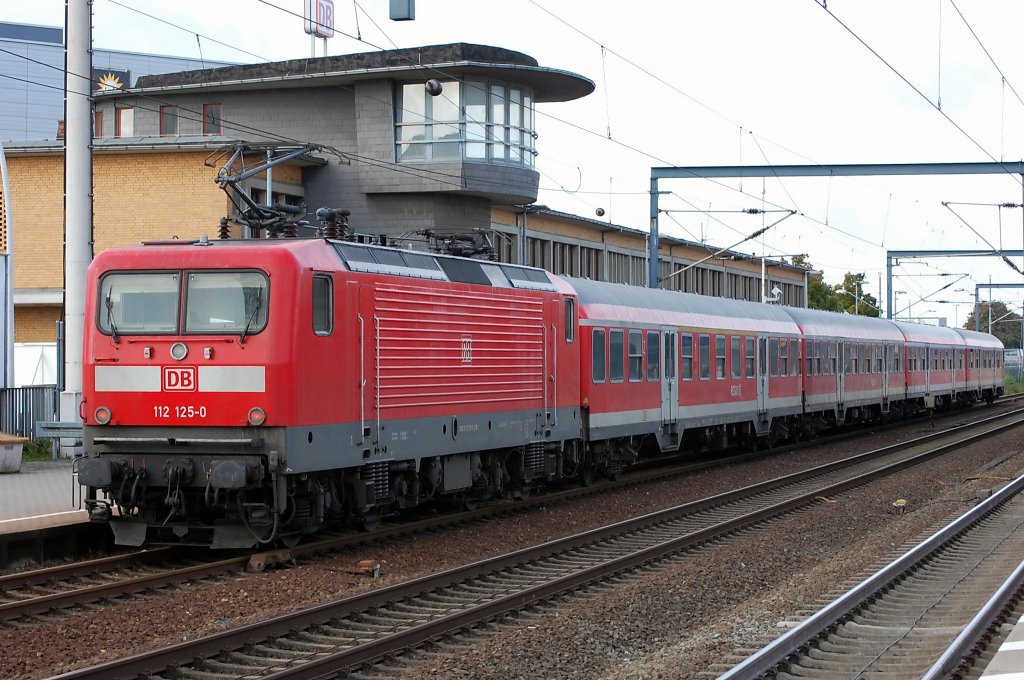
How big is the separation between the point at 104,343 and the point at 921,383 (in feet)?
118

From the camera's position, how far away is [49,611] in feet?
33.4

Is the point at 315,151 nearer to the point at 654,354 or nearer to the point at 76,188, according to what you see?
the point at 654,354

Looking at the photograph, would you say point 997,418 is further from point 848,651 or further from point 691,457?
point 848,651

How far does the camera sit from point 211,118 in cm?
3431

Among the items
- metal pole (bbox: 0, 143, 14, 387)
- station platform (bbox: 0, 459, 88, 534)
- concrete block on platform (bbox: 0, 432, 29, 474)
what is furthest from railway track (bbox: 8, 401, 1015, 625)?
metal pole (bbox: 0, 143, 14, 387)

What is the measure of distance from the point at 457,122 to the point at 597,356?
12831 mm

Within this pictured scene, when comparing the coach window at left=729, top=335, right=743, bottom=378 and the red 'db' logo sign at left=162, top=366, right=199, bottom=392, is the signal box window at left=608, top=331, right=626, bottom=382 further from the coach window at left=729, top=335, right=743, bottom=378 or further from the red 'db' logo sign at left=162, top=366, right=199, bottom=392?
the red 'db' logo sign at left=162, top=366, right=199, bottom=392

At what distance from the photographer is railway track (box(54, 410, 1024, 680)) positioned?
28.2ft

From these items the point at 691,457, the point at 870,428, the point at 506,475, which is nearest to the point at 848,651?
the point at 506,475

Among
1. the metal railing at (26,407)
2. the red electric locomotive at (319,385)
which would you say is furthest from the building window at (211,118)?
the red electric locomotive at (319,385)

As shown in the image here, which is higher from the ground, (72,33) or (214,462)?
(72,33)

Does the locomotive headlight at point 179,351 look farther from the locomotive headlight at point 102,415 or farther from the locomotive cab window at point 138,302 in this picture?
the locomotive headlight at point 102,415

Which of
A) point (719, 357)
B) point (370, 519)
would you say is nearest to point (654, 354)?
point (719, 357)

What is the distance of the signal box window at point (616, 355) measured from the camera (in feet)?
68.4
